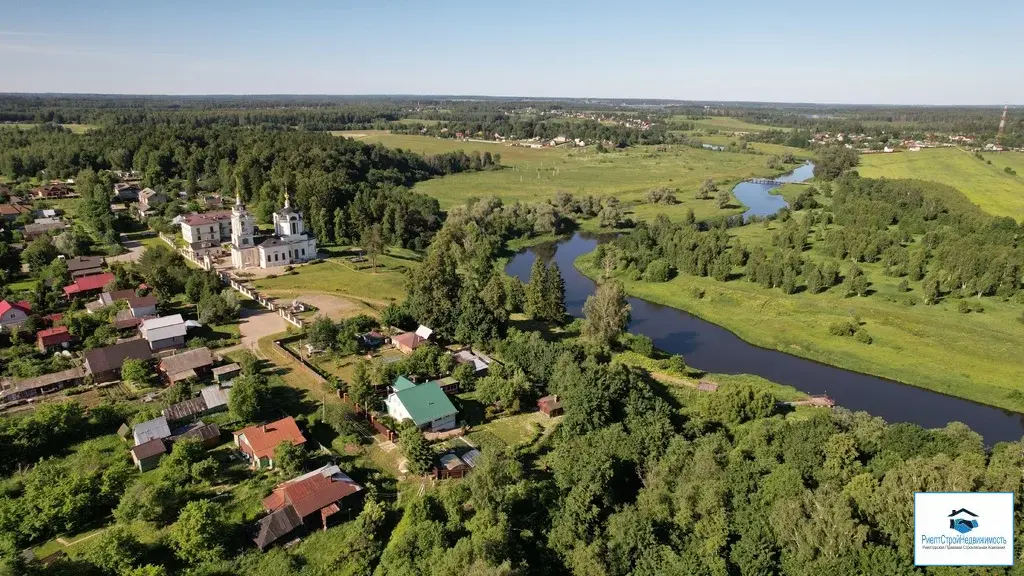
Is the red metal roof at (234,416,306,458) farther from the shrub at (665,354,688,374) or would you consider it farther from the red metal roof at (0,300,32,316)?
the red metal roof at (0,300,32,316)

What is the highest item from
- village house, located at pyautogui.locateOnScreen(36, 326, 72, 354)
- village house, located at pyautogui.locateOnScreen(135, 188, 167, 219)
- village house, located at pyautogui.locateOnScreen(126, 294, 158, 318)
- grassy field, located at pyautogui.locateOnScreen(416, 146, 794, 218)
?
grassy field, located at pyautogui.locateOnScreen(416, 146, 794, 218)

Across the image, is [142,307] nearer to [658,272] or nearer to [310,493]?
[310,493]

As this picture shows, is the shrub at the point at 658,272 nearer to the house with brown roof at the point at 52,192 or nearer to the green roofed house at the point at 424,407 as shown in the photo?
the green roofed house at the point at 424,407

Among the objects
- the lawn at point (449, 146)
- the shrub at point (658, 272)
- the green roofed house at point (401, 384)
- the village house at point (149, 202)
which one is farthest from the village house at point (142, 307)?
the lawn at point (449, 146)

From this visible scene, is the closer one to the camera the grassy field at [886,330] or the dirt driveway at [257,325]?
the grassy field at [886,330]

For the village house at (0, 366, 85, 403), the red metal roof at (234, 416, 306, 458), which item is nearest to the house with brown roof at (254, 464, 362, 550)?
the red metal roof at (234, 416, 306, 458)

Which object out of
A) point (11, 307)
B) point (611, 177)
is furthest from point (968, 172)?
point (11, 307)
